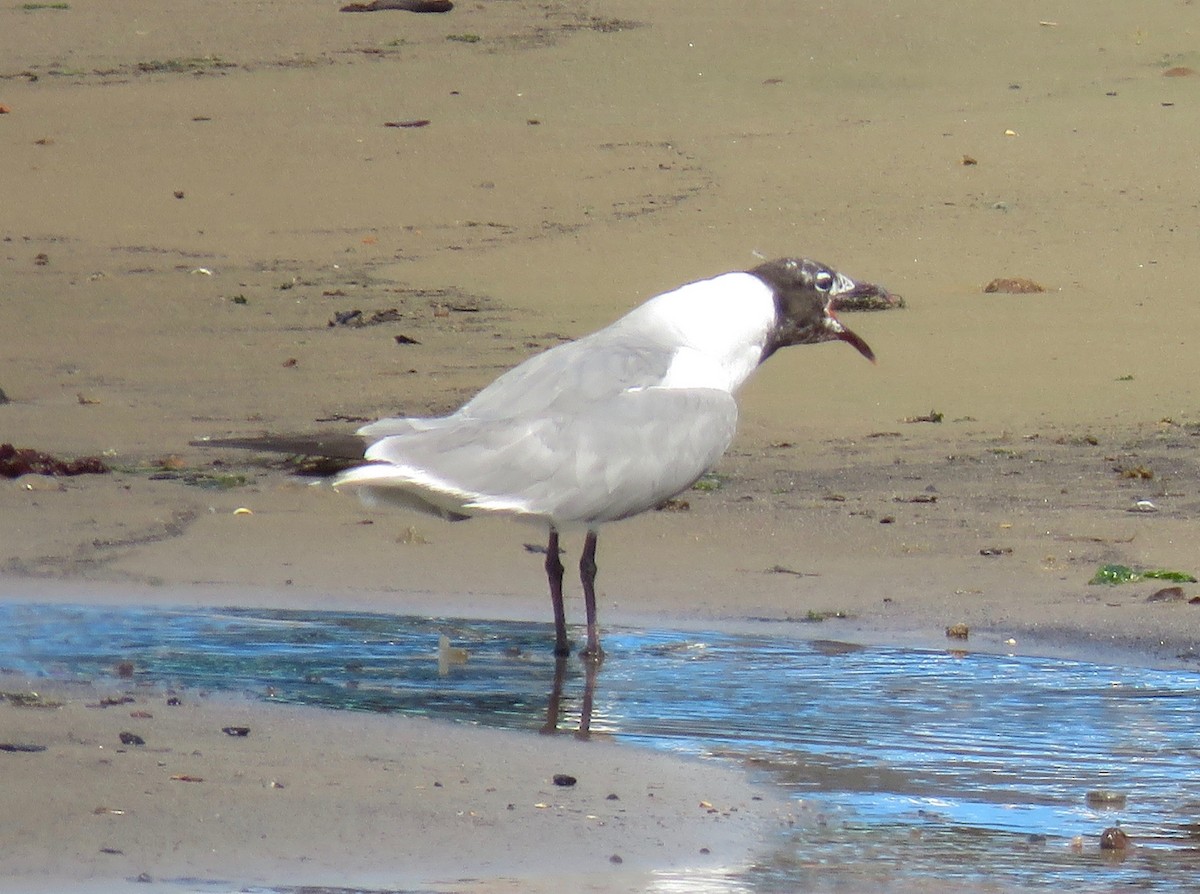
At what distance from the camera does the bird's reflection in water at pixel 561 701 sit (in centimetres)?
462

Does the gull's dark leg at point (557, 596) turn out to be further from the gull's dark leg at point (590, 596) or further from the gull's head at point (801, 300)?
the gull's head at point (801, 300)

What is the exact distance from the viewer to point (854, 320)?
9625mm

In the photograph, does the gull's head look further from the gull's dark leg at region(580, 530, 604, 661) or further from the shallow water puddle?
the shallow water puddle

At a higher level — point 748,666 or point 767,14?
point 767,14

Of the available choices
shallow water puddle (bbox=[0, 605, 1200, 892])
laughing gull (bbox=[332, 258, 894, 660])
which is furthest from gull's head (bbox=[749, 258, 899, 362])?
shallow water puddle (bbox=[0, 605, 1200, 892])

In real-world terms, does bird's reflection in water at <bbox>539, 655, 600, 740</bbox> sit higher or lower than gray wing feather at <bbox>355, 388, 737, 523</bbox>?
lower

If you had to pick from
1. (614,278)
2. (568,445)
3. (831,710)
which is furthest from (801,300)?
(614,278)

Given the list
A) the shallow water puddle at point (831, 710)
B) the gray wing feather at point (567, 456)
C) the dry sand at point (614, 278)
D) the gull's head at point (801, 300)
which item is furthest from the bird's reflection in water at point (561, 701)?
the gull's head at point (801, 300)

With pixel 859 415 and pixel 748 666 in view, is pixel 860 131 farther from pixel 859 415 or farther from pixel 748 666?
pixel 748 666

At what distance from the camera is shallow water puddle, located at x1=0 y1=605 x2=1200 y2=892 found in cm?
371

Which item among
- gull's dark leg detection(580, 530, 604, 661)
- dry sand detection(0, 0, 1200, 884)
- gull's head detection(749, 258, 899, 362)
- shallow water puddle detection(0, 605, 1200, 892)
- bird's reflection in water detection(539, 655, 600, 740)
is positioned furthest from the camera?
gull's head detection(749, 258, 899, 362)

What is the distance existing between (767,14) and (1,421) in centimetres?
906

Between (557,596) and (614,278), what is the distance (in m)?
5.35

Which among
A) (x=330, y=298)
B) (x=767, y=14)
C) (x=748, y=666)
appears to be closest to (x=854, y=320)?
(x=330, y=298)
